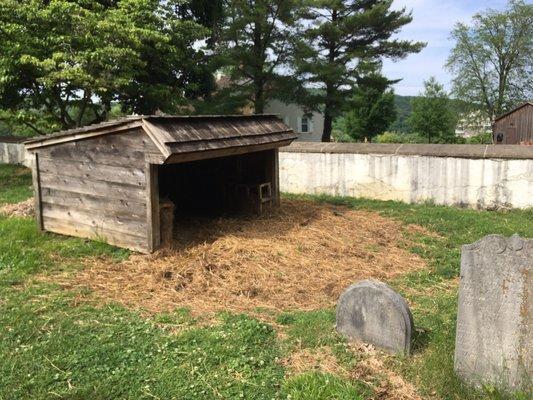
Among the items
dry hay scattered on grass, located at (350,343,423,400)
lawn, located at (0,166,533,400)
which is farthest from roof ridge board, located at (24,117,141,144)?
dry hay scattered on grass, located at (350,343,423,400)

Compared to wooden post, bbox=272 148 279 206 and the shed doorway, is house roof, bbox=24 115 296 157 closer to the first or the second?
wooden post, bbox=272 148 279 206

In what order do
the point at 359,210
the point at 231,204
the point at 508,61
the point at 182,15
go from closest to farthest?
the point at 231,204 → the point at 359,210 → the point at 182,15 → the point at 508,61

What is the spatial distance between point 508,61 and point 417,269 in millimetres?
44905

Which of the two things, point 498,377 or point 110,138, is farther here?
point 110,138

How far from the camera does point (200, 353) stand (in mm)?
4215

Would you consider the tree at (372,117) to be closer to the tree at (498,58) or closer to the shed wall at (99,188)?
the tree at (498,58)

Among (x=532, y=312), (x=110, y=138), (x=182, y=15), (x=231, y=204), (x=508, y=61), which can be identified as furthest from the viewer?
(x=508, y=61)

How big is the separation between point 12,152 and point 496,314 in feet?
73.4

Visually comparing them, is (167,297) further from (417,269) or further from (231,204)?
(231,204)

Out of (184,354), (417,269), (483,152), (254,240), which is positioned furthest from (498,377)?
(483,152)

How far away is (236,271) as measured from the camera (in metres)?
6.39

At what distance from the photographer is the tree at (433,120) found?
40.1 meters

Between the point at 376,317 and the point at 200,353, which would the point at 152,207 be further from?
the point at 376,317

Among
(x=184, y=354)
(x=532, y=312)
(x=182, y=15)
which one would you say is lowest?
(x=184, y=354)
